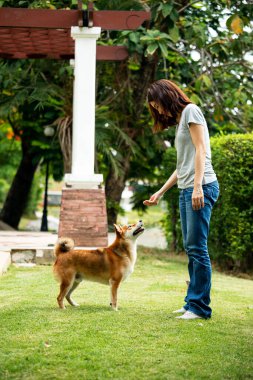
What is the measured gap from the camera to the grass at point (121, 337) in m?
4.45

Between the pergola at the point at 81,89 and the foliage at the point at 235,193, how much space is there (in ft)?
6.07

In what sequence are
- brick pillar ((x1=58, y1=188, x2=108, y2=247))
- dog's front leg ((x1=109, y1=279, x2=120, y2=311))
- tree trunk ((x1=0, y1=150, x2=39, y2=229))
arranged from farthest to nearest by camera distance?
tree trunk ((x1=0, y1=150, x2=39, y2=229))
brick pillar ((x1=58, y1=188, x2=108, y2=247))
dog's front leg ((x1=109, y1=279, x2=120, y2=311))

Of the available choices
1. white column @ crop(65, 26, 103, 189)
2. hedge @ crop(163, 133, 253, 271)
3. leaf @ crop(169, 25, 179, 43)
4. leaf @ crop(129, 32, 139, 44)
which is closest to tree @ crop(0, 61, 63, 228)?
leaf @ crop(129, 32, 139, 44)

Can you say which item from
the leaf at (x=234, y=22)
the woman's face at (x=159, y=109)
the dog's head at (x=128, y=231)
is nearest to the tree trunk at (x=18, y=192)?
the dog's head at (x=128, y=231)

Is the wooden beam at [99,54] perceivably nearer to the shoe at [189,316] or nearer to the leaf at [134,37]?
the leaf at [134,37]

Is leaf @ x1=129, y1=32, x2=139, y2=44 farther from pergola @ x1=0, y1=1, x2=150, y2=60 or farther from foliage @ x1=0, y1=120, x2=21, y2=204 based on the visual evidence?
foliage @ x1=0, y1=120, x2=21, y2=204

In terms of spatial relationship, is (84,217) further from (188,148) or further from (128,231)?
(188,148)

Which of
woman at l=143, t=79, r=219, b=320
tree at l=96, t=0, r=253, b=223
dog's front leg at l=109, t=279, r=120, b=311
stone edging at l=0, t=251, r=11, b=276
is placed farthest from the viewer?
tree at l=96, t=0, r=253, b=223

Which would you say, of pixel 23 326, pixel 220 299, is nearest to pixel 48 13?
pixel 220 299

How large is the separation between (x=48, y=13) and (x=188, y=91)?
4330 mm

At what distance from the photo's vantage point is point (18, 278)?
8922 millimetres

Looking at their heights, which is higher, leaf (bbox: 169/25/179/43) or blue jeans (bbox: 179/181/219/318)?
leaf (bbox: 169/25/179/43)

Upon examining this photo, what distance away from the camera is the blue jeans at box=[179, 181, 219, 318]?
231 inches

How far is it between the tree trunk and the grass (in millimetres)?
12058
